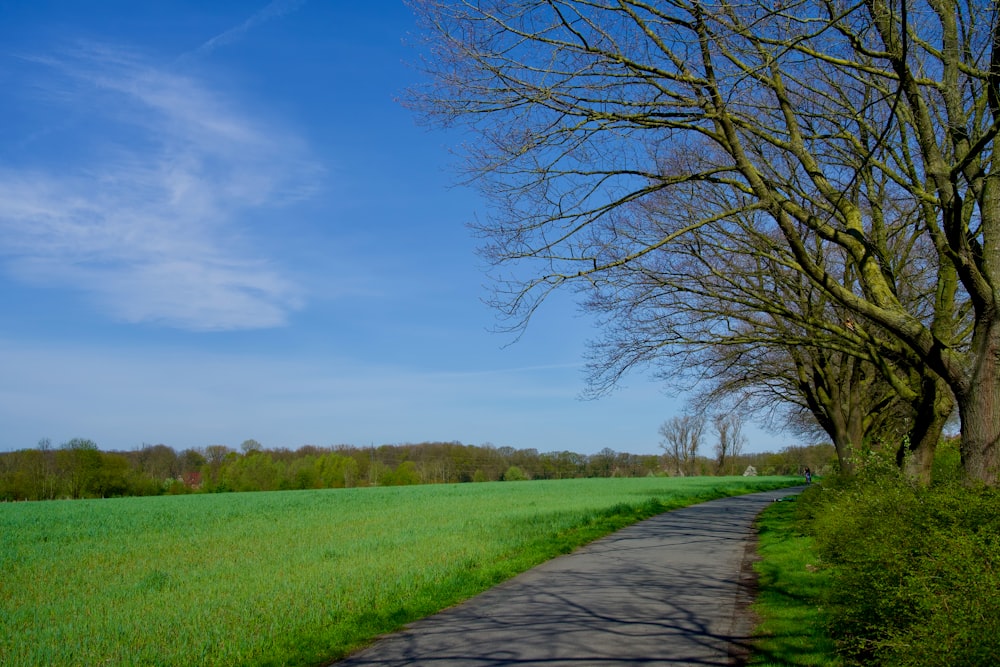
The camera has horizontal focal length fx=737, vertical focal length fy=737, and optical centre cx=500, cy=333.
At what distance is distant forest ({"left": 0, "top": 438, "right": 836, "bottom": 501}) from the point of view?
73.4 m

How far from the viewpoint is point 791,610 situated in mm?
8258

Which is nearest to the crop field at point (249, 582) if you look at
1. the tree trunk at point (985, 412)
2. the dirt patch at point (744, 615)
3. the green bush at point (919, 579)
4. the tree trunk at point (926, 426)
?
the dirt patch at point (744, 615)

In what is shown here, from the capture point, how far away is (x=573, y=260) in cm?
926

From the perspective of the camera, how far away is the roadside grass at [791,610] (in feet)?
20.9

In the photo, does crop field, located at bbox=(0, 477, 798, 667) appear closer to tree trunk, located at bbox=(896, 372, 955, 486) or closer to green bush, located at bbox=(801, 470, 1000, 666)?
green bush, located at bbox=(801, 470, 1000, 666)

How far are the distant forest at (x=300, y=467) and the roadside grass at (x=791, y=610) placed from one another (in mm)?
49663

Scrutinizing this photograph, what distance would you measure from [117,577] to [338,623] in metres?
9.14

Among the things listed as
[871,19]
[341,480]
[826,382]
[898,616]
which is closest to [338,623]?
[898,616]

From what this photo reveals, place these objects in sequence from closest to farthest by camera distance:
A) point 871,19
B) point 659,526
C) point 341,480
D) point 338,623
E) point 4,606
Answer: point 871,19, point 338,623, point 4,606, point 659,526, point 341,480

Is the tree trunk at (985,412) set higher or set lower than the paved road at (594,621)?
higher

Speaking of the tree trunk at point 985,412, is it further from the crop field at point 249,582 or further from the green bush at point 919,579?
the crop field at point 249,582

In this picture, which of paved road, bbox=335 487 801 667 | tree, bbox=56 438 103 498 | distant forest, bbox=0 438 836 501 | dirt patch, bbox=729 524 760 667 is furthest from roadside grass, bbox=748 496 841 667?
tree, bbox=56 438 103 498

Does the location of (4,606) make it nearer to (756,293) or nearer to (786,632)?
(786,632)

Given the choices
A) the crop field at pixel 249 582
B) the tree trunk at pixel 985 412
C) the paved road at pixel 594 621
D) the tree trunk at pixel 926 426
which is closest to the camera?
the paved road at pixel 594 621
